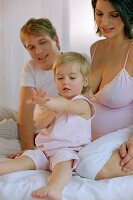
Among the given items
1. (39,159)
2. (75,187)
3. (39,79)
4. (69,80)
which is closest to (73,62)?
(69,80)

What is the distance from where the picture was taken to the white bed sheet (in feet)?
3.86

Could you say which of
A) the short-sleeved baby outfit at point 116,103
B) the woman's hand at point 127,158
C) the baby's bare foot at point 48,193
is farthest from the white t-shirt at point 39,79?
the baby's bare foot at point 48,193

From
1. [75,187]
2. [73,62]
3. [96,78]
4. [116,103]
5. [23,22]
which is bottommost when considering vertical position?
[75,187]

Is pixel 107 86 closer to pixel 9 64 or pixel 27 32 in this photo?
pixel 27 32

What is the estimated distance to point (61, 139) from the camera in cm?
144

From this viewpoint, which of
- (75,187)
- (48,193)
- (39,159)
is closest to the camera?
(48,193)

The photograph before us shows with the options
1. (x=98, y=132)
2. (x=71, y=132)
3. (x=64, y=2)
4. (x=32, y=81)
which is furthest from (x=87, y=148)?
→ (x=64, y=2)

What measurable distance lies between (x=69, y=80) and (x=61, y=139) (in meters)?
0.27

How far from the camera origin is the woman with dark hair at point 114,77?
1.55m

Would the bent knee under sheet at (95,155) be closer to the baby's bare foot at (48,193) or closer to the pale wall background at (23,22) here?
the baby's bare foot at (48,193)

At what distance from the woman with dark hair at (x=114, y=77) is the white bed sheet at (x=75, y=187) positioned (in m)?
0.17

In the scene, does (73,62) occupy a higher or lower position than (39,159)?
higher

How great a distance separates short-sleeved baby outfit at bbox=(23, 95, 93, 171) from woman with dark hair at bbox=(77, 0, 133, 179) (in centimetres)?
8

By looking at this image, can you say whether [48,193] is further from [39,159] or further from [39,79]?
[39,79]
